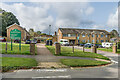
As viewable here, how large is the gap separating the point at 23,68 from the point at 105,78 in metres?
5.17

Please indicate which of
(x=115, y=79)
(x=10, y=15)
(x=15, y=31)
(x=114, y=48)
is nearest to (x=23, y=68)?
(x=115, y=79)

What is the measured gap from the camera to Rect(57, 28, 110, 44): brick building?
165 feet

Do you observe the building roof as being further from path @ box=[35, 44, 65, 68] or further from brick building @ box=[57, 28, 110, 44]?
path @ box=[35, 44, 65, 68]

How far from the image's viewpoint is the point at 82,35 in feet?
171

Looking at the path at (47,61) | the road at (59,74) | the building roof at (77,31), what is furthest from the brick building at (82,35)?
the road at (59,74)

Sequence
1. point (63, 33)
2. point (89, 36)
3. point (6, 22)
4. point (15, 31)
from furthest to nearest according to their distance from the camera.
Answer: point (6, 22) < point (89, 36) < point (63, 33) < point (15, 31)

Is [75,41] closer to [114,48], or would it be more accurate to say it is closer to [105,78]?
[114,48]

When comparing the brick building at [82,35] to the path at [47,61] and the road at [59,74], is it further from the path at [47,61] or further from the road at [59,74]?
the road at [59,74]

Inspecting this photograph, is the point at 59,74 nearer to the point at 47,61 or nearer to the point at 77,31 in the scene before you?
the point at 47,61

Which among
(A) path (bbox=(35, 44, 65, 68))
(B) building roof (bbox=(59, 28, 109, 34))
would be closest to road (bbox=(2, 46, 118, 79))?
(A) path (bbox=(35, 44, 65, 68))

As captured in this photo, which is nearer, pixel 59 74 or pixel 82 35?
pixel 59 74

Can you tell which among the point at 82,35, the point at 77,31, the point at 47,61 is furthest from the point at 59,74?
the point at 77,31

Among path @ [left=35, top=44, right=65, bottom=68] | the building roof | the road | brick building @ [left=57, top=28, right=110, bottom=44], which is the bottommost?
the road

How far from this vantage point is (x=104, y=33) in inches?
2199
